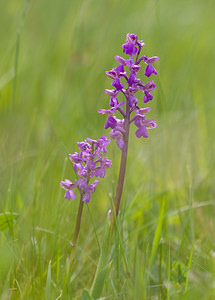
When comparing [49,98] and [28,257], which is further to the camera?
[49,98]

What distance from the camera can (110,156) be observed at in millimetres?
3545

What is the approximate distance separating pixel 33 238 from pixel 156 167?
4.95 ft

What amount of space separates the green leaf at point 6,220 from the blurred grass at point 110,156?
0.04m

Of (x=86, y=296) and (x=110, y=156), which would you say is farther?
(x=110, y=156)

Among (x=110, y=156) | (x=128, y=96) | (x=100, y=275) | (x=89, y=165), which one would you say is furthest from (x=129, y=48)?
(x=110, y=156)

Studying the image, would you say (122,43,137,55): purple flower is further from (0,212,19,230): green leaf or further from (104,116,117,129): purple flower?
(0,212,19,230): green leaf

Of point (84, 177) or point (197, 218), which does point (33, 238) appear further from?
point (197, 218)

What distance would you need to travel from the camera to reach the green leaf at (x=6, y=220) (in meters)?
2.11

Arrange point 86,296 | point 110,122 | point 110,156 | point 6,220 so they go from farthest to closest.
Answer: point 110,156
point 6,220
point 110,122
point 86,296

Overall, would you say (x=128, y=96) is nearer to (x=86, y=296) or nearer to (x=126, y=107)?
(x=126, y=107)

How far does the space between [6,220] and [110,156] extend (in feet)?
4.96

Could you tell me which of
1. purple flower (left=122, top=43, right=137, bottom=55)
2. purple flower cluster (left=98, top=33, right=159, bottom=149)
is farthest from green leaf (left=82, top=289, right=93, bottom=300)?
purple flower (left=122, top=43, right=137, bottom=55)

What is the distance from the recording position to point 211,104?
14.8ft

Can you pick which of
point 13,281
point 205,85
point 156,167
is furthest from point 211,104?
point 13,281
